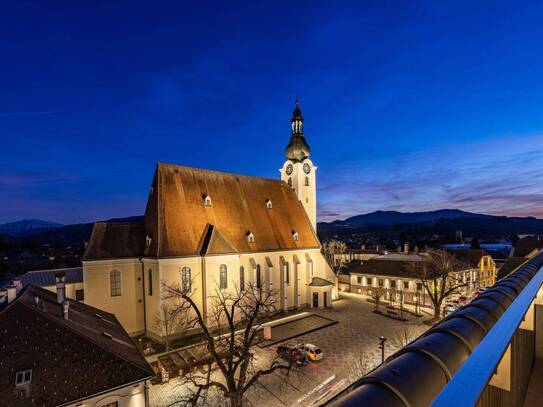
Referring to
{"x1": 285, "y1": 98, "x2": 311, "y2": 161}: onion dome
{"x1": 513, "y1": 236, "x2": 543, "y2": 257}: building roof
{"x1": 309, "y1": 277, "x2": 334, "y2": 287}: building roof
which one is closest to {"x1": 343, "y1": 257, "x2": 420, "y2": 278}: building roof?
{"x1": 309, "y1": 277, "x2": 334, "y2": 287}: building roof

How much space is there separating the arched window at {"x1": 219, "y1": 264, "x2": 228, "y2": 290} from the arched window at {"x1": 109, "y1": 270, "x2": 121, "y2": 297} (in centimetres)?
799

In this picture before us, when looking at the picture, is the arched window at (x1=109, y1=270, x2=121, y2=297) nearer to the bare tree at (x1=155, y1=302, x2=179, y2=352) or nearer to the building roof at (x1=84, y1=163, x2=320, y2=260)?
the building roof at (x1=84, y1=163, x2=320, y2=260)

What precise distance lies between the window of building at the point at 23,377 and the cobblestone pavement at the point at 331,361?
691 cm

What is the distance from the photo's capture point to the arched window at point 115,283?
23.2 metres

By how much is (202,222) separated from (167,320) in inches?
323

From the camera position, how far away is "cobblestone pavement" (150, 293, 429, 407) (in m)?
15.3

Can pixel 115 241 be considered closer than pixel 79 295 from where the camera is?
Yes

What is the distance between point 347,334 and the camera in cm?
2359

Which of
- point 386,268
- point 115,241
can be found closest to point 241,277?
point 115,241

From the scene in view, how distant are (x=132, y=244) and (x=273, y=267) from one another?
42.9 feet

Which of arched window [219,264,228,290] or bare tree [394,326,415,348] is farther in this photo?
arched window [219,264,228,290]

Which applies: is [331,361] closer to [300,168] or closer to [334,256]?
[300,168]

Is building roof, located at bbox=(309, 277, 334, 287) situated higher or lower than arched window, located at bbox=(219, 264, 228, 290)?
lower

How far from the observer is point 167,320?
71.1ft
